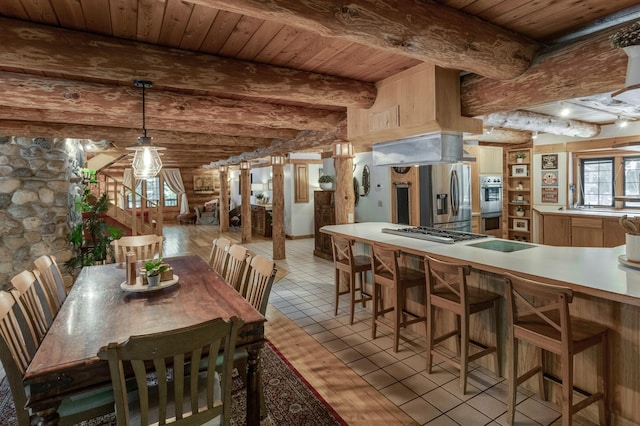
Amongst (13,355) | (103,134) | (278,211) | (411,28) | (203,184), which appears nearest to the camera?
(13,355)

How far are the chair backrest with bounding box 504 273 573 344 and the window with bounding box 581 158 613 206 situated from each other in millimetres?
5150

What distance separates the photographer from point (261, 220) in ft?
33.4

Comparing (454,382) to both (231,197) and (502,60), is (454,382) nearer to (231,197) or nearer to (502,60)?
(502,60)

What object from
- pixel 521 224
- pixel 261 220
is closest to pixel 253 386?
pixel 521 224

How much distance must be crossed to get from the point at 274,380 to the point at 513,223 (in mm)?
6042

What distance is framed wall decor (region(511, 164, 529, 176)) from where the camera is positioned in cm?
662

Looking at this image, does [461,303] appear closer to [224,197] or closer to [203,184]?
[224,197]

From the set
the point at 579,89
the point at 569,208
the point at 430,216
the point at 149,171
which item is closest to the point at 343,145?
the point at 430,216

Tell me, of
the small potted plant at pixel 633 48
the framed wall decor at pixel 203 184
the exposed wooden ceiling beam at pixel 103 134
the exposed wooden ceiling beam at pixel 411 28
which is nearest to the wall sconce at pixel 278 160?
the exposed wooden ceiling beam at pixel 103 134

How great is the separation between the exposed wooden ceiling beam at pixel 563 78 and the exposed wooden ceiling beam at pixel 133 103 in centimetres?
213

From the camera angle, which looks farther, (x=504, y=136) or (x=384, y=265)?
(x=504, y=136)

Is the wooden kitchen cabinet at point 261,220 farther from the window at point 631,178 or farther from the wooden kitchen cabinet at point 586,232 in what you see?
the window at point 631,178

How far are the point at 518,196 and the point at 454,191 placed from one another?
188 centimetres

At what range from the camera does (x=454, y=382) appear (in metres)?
2.55
